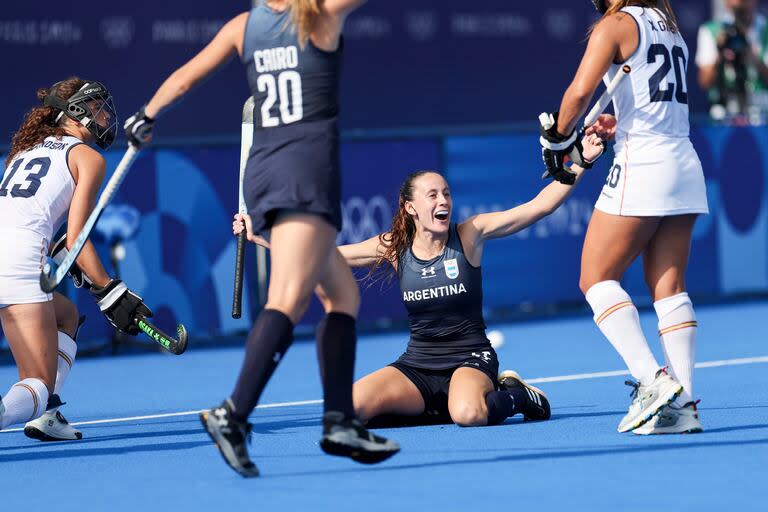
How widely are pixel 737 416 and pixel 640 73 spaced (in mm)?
1748

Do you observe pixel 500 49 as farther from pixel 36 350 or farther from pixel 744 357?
pixel 36 350

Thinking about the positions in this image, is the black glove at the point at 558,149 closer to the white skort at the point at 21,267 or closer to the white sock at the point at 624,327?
the white sock at the point at 624,327

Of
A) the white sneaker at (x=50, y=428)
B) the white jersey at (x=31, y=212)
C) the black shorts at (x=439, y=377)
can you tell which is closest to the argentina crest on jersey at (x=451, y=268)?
the black shorts at (x=439, y=377)

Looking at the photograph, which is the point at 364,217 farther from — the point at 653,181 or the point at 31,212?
the point at 653,181

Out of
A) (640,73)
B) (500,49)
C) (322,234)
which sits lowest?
(322,234)

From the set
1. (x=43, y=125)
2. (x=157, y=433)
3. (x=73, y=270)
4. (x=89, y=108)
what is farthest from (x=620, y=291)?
(x=43, y=125)

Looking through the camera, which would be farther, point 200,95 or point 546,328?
point 200,95

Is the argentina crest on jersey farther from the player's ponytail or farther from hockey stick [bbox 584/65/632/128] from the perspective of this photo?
the player's ponytail

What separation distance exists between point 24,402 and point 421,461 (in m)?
1.89

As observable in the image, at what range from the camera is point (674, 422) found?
22.8 ft

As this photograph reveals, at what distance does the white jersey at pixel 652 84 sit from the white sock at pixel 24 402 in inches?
112

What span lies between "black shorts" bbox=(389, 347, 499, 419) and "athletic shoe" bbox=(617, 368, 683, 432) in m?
0.90

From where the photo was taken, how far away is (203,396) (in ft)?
31.5

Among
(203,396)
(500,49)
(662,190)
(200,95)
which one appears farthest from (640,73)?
(500,49)
